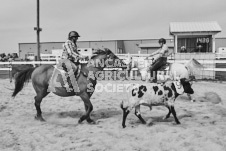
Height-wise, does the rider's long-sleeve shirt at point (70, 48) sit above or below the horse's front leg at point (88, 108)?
above

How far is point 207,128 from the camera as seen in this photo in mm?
5250

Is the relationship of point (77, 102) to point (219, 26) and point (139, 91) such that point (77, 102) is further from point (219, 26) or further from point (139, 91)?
point (219, 26)

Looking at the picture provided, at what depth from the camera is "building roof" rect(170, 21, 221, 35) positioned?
59.7ft

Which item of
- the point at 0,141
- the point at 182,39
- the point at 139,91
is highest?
Result: the point at 182,39

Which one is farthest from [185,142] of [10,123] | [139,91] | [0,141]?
[10,123]

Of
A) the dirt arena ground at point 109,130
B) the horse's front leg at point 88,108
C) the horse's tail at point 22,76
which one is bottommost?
the dirt arena ground at point 109,130

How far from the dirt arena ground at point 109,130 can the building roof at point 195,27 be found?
36.4 feet

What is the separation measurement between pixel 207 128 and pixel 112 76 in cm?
1162

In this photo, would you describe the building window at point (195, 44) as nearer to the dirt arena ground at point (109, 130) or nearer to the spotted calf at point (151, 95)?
the dirt arena ground at point (109, 130)

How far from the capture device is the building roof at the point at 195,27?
59.7 feet

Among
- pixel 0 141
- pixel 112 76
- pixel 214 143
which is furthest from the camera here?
pixel 112 76

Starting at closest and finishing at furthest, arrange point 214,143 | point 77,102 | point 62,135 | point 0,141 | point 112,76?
point 214,143
point 0,141
point 62,135
point 77,102
point 112,76

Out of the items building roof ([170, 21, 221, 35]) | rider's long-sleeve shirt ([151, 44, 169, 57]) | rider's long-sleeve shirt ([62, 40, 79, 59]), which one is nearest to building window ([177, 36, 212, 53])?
building roof ([170, 21, 221, 35])

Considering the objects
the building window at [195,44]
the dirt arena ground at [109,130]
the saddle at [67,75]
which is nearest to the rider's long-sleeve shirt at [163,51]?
the dirt arena ground at [109,130]
